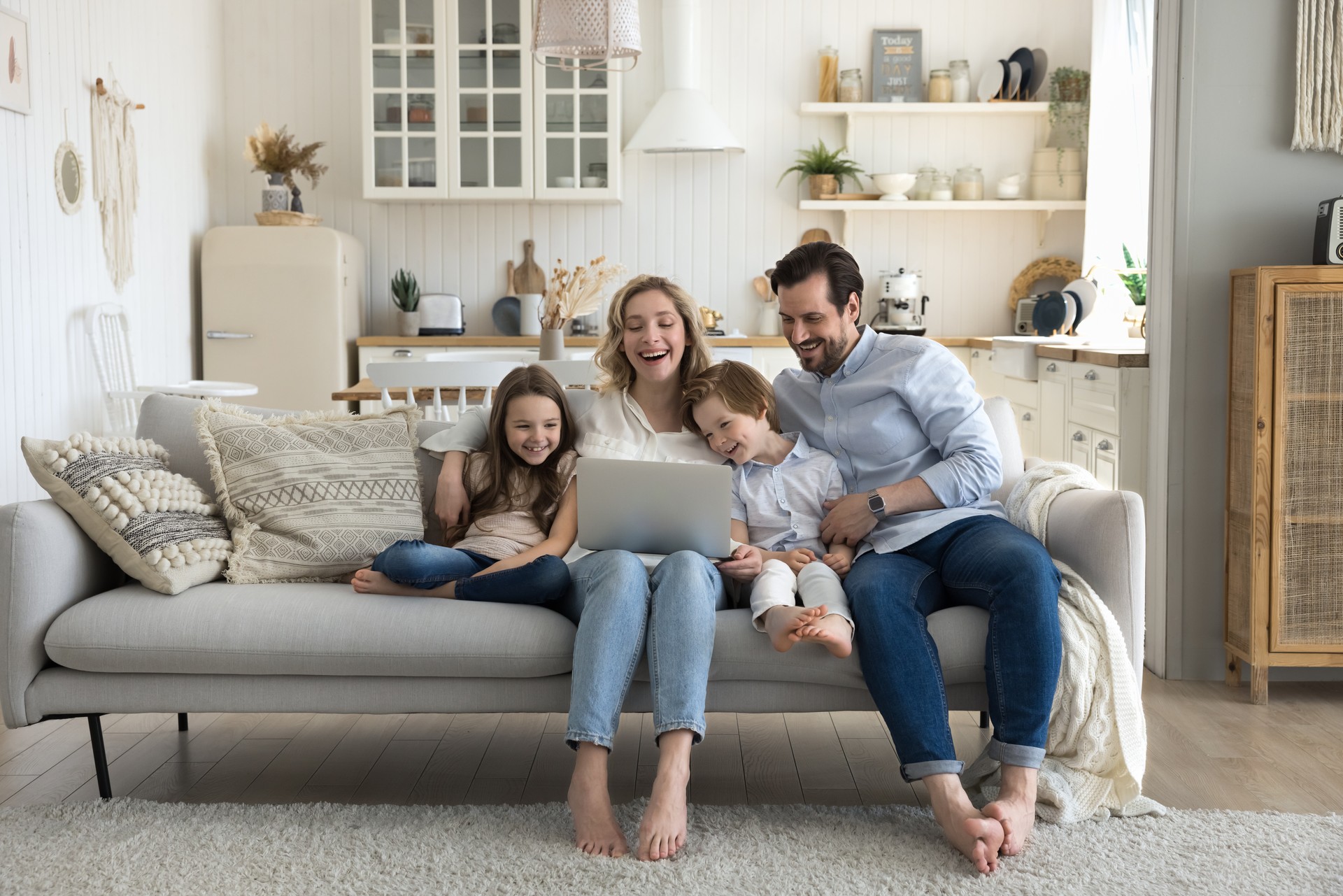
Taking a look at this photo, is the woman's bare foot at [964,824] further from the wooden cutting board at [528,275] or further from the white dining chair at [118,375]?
the wooden cutting board at [528,275]

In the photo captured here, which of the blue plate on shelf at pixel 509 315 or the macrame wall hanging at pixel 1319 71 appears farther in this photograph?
the blue plate on shelf at pixel 509 315

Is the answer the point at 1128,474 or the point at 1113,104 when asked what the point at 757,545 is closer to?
the point at 1128,474

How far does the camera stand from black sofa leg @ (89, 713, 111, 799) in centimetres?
211

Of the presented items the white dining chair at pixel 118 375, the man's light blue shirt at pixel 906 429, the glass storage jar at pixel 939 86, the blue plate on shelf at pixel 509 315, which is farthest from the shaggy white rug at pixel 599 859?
the glass storage jar at pixel 939 86

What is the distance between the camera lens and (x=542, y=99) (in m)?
5.37

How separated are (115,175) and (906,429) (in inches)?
139

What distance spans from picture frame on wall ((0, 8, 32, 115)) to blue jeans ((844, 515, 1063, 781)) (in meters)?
3.23

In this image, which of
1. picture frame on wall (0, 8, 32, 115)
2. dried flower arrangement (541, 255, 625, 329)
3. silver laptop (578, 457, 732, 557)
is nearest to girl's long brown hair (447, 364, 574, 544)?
silver laptop (578, 457, 732, 557)

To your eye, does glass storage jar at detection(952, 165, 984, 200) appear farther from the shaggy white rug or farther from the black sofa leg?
the black sofa leg

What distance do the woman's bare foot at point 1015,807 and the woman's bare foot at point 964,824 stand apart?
20 mm

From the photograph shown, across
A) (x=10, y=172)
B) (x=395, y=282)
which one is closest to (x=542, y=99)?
Result: (x=395, y=282)

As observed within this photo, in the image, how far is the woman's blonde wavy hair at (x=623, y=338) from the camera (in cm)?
244

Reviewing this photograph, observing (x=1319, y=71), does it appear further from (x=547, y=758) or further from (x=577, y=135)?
(x=577, y=135)

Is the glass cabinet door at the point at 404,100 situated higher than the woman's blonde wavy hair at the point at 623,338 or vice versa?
the glass cabinet door at the point at 404,100
